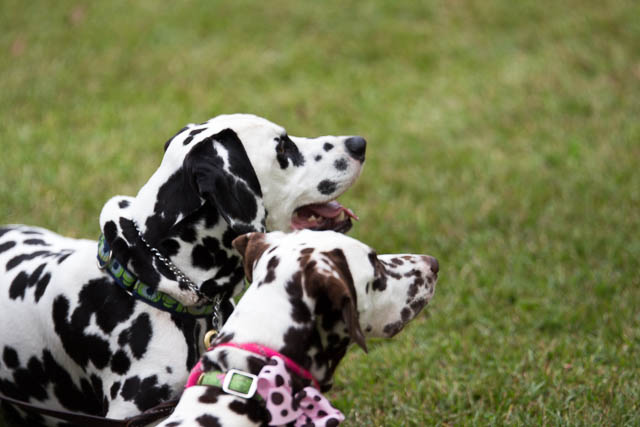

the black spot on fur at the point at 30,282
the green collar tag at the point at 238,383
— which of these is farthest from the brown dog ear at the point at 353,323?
the black spot on fur at the point at 30,282

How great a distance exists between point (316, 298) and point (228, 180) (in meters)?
0.92

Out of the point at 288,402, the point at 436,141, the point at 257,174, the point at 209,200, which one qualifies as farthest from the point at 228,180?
the point at 436,141

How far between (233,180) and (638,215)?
4659mm

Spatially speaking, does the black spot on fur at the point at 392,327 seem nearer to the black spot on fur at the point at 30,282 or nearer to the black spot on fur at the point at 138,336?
the black spot on fur at the point at 138,336

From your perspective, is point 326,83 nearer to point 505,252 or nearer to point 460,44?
point 460,44

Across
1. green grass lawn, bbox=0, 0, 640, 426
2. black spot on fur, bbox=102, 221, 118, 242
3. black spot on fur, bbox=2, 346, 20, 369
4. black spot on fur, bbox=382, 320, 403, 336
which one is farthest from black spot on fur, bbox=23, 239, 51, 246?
black spot on fur, bbox=382, 320, 403, 336

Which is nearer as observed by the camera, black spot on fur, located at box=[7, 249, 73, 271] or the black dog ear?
the black dog ear

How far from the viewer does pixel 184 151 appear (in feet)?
12.2

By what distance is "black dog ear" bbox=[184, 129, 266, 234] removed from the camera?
3.57 m

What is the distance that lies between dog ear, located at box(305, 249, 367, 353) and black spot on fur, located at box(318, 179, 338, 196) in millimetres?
1129

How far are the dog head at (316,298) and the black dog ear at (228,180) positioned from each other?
10.8 inches

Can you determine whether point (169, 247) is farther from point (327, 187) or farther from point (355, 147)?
point (355, 147)

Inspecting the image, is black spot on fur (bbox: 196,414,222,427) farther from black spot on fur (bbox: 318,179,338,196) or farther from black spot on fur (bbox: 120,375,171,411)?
black spot on fur (bbox: 318,179,338,196)

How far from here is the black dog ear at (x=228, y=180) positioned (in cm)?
357
